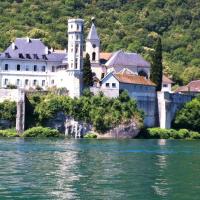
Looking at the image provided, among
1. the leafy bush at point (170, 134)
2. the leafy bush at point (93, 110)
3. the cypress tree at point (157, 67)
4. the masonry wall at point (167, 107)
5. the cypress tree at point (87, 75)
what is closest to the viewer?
the leafy bush at point (93, 110)

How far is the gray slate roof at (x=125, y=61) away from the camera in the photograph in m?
103

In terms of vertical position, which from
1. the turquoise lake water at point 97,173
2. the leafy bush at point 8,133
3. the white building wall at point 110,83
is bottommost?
the turquoise lake water at point 97,173

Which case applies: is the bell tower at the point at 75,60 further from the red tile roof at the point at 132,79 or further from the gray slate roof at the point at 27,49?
the gray slate roof at the point at 27,49

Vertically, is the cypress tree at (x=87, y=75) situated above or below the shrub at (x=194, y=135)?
above

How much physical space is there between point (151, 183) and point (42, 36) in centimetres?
10040

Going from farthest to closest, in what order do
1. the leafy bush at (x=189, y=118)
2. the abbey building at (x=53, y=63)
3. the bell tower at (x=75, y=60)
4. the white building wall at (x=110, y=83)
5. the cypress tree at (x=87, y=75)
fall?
the leafy bush at (x=189, y=118) < the abbey building at (x=53, y=63) < the cypress tree at (x=87, y=75) < the white building wall at (x=110, y=83) < the bell tower at (x=75, y=60)

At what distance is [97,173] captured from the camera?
4450 cm

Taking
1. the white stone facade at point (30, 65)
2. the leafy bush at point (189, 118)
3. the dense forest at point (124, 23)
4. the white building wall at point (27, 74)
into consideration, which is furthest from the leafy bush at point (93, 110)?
the dense forest at point (124, 23)

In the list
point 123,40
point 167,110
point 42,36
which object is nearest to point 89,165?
point 167,110

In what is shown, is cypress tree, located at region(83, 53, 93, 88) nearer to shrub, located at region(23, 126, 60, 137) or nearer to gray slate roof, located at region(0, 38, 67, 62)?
shrub, located at region(23, 126, 60, 137)

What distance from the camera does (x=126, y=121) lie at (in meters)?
87.9

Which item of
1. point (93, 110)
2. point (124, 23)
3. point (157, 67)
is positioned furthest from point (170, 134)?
point (124, 23)

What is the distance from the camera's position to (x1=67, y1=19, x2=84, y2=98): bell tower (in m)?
90.1

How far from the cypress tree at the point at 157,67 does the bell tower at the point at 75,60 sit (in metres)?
9.53
